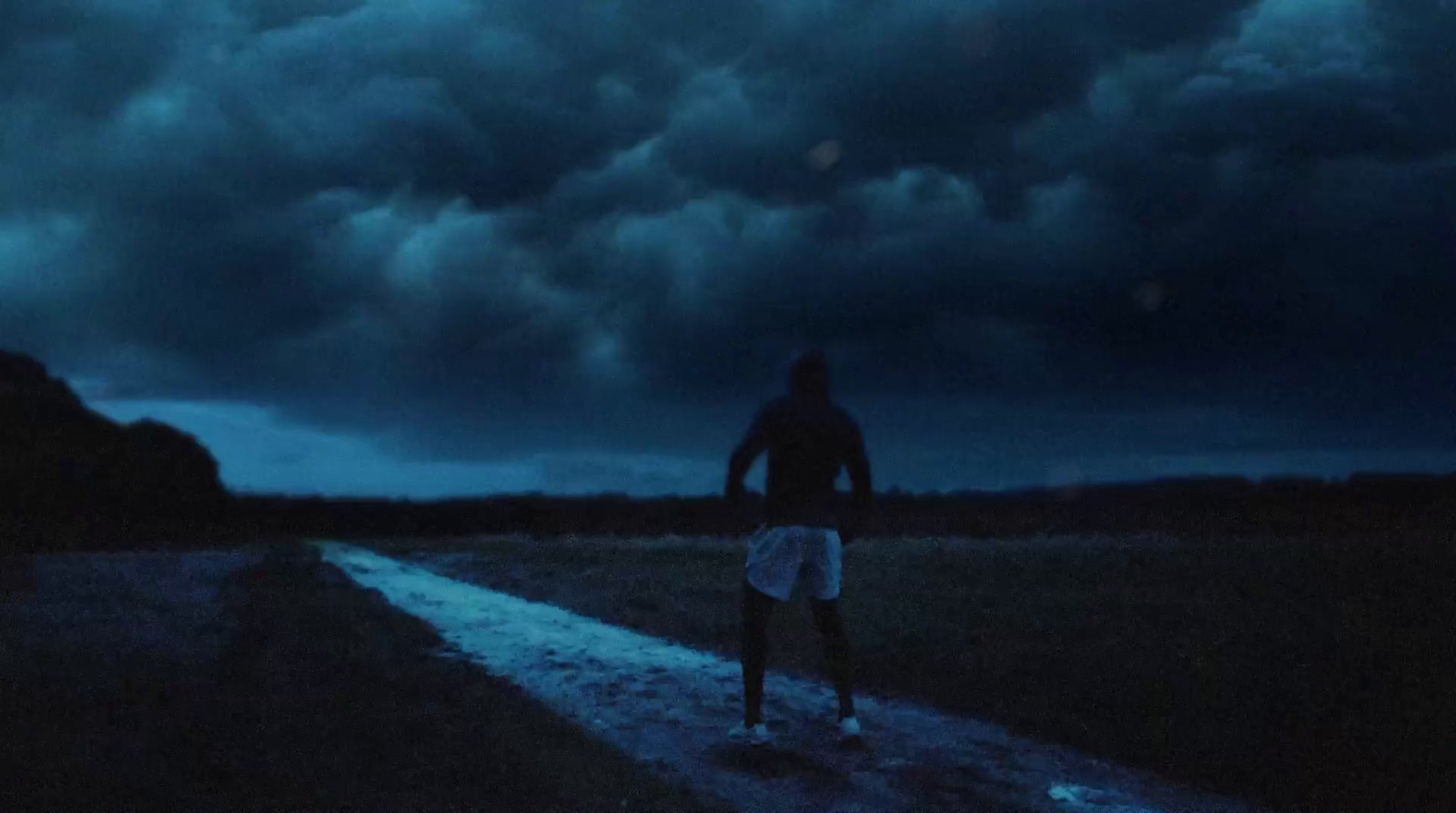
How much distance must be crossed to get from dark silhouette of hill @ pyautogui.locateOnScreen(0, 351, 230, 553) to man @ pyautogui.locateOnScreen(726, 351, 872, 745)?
55.7m

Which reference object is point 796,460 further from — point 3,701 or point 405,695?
point 3,701

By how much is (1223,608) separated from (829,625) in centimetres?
773

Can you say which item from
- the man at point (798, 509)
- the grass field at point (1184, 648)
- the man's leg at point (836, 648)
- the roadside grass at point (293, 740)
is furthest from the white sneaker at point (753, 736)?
the grass field at point (1184, 648)

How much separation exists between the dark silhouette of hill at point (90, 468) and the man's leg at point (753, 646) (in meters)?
55.6

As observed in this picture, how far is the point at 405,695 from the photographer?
9.49 m

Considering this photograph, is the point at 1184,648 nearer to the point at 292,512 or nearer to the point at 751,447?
the point at 751,447

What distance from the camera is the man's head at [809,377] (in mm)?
7801

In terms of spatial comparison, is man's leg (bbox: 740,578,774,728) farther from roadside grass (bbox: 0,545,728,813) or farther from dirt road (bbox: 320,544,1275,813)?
roadside grass (bbox: 0,545,728,813)

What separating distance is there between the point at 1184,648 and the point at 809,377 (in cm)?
547

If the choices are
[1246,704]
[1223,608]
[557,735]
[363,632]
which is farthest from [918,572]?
[557,735]

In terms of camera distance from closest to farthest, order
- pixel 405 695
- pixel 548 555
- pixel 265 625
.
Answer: pixel 405 695 → pixel 265 625 → pixel 548 555

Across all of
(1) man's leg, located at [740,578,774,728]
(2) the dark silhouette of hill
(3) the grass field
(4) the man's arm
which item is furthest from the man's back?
(2) the dark silhouette of hill

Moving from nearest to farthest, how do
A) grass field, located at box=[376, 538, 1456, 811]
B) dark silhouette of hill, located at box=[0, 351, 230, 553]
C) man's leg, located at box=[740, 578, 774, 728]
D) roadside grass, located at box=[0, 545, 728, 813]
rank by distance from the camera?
roadside grass, located at box=[0, 545, 728, 813]
grass field, located at box=[376, 538, 1456, 811]
man's leg, located at box=[740, 578, 774, 728]
dark silhouette of hill, located at box=[0, 351, 230, 553]

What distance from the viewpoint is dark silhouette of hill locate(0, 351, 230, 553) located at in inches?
2515
